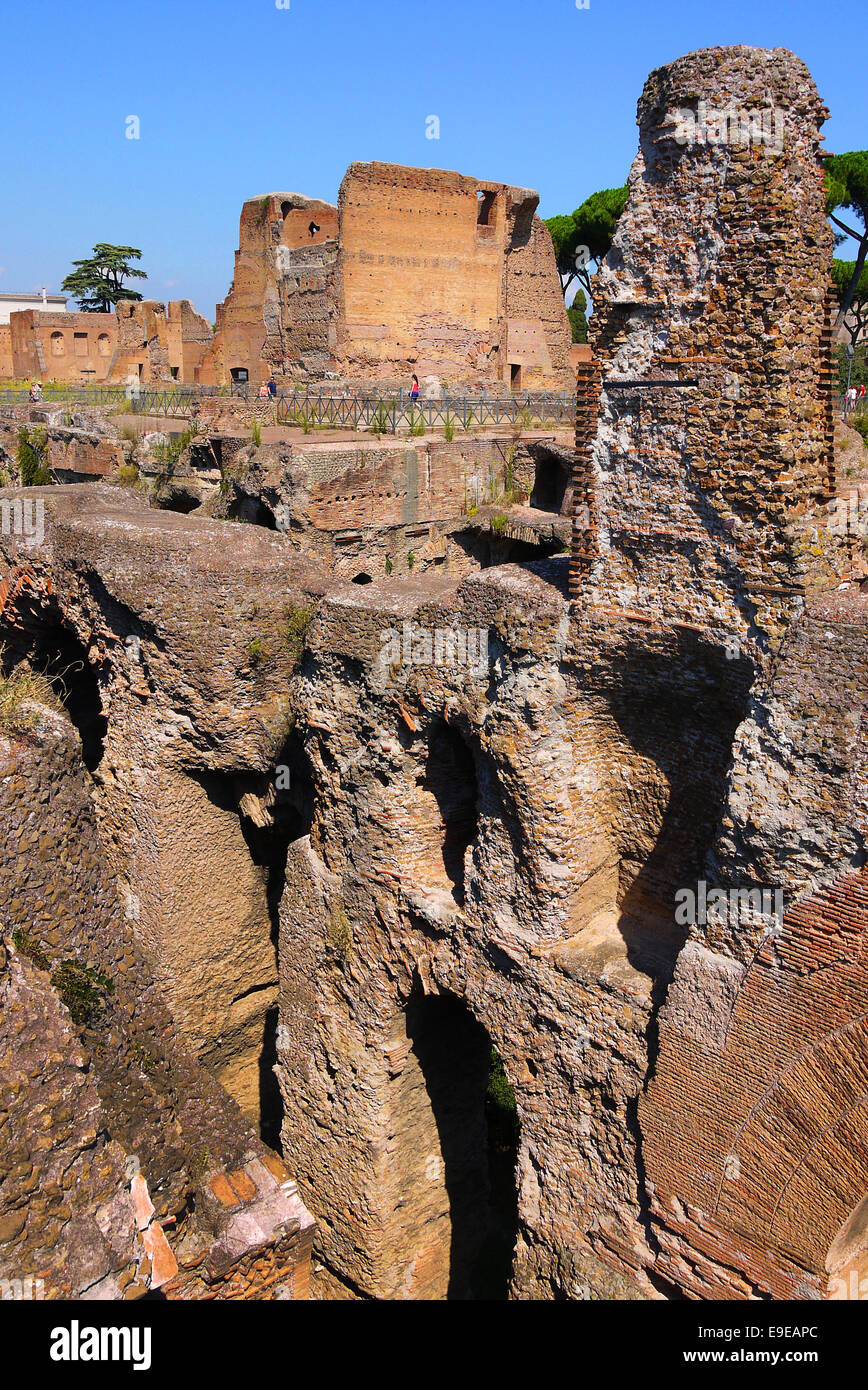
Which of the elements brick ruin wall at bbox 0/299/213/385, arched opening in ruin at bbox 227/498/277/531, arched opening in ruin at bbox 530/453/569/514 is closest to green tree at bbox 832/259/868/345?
arched opening in ruin at bbox 530/453/569/514

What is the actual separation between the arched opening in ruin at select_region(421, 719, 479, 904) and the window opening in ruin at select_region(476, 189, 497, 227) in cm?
1678

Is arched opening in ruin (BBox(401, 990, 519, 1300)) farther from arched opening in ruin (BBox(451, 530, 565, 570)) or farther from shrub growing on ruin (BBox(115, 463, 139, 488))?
shrub growing on ruin (BBox(115, 463, 139, 488))

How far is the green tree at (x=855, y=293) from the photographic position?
29.2m

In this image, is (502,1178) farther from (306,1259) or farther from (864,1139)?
(864,1139)

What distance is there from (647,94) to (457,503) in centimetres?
790

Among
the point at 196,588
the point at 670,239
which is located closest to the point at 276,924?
the point at 196,588

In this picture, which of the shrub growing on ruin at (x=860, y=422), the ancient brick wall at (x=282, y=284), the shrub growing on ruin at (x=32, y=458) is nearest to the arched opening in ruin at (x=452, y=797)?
the shrub growing on ruin at (x=860, y=422)

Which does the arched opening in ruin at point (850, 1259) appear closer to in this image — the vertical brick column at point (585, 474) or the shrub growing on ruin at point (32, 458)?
the vertical brick column at point (585, 474)

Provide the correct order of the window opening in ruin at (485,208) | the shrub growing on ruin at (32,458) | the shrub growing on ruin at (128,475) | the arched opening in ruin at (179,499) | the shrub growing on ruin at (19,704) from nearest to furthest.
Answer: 1. the shrub growing on ruin at (19,704)
2. the arched opening in ruin at (179,499)
3. the shrub growing on ruin at (128,475)
4. the shrub growing on ruin at (32,458)
5. the window opening in ruin at (485,208)

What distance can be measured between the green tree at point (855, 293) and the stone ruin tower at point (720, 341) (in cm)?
2521

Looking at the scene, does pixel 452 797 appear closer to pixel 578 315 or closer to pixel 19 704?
pixel 19 704

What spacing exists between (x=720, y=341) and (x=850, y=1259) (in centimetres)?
444

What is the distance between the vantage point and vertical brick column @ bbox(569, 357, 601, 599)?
5.45m

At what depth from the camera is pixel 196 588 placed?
24.1 ft
